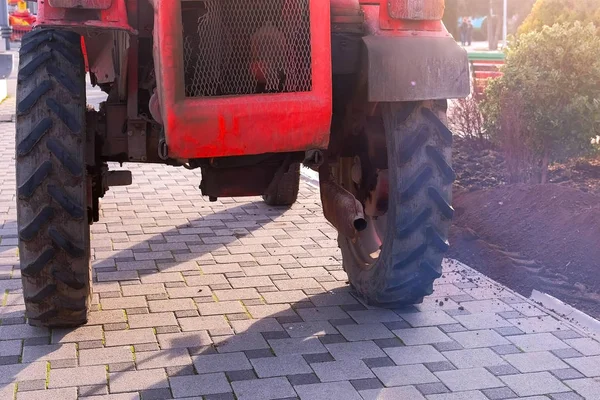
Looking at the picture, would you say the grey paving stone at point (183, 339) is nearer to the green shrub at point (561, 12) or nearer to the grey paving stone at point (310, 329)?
the grey paving stone at point (310, 329)

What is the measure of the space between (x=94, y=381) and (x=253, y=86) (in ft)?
4.96

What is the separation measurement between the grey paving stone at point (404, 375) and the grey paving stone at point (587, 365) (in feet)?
2.26

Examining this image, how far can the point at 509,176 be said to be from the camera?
25.7 feet

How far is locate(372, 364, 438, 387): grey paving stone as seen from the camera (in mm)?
4020

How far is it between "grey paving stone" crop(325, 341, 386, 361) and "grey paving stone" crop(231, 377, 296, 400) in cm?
42

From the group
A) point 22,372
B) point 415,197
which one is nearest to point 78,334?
point 22,372

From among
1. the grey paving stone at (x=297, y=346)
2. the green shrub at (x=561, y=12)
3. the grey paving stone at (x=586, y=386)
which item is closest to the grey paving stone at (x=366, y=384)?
the grey paving stone at (x=297, y=346)

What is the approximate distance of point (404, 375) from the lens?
4.09m

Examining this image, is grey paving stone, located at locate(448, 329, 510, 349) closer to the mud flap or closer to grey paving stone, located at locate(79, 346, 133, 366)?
the mud flap

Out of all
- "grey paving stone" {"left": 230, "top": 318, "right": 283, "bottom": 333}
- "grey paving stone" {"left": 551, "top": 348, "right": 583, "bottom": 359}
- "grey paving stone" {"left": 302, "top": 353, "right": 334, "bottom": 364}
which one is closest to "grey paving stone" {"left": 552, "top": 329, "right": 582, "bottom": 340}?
"grey paving stone" {"left": 551, "top": 348, "right": 583, "bottom": 359}

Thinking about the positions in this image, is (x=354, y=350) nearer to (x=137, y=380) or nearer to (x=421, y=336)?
(x=421, y=336)

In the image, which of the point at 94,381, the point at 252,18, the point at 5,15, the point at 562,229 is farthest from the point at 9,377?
the point at 5,15

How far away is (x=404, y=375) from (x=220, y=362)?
2.85 ft

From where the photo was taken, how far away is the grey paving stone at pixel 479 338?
4484 millimetres
